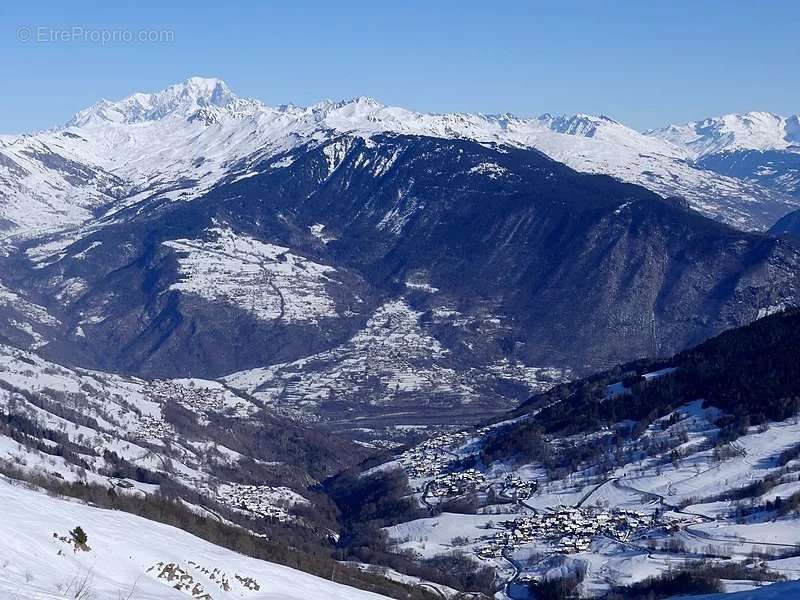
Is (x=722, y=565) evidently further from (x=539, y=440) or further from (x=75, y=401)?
(x=75, y=401)

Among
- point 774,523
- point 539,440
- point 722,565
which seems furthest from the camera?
point 539,440

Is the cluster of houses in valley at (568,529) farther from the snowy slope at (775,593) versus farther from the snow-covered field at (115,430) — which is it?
the snowy slope at (775,593)

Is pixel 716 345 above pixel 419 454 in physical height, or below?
above

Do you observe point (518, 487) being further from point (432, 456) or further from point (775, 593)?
point (775, 593)

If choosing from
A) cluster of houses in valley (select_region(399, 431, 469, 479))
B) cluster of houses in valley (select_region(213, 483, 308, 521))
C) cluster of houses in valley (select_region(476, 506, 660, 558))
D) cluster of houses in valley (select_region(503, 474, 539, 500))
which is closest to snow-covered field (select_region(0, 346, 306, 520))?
cluster of houses in valley (select_region(213, 483, 308, 521))

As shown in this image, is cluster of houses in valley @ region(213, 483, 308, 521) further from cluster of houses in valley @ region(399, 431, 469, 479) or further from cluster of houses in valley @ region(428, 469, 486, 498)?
cluster of houses in valley @ region(428, 469, 486, 498)

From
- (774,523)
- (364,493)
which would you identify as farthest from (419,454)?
(774,523)

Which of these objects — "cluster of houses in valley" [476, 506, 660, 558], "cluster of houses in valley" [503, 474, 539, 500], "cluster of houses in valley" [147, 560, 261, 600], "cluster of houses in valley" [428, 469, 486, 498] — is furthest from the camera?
"cluster of houses in valley" [428, 469, 486, 498]
